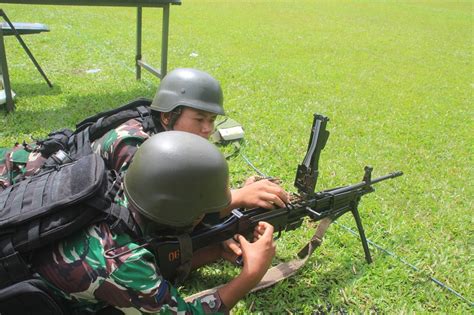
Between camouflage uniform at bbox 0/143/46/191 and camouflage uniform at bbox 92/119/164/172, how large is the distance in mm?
443

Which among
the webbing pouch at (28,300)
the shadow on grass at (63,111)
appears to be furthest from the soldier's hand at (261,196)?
the shadow on grass at (63,111)

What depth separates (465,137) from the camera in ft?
22.3

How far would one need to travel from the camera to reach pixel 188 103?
3154 millimetres

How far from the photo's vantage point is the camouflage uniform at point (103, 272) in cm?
194

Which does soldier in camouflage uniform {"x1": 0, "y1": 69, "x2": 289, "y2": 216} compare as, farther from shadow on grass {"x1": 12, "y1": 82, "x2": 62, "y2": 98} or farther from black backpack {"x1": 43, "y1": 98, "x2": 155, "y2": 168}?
shadow on grass {"x1": 12, "y1": 82, "x2": 62, "y2": 98}

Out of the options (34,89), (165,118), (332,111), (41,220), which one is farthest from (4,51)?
(332,111)

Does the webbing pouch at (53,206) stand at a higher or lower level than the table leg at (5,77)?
higher

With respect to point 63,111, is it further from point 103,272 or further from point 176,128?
point 103,272

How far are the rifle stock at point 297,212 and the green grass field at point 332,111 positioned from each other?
1.80ft

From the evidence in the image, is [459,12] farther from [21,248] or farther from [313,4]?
[21,248]

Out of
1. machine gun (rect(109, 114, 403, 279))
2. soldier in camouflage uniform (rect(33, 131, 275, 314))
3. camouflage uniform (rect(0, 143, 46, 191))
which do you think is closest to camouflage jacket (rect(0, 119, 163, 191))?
camouflage uniform (rect(0, 143, 46, 191))

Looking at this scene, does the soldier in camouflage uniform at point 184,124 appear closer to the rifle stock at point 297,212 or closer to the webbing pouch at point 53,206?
the rifle stock at point 297,212

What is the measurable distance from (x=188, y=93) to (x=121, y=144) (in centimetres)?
73

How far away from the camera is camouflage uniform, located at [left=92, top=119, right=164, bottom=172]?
2.75 metres
